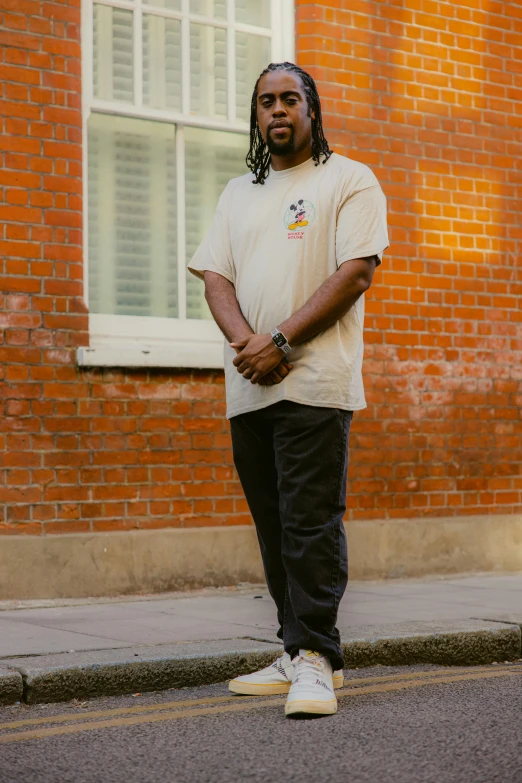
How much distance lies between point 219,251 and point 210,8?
152 inches

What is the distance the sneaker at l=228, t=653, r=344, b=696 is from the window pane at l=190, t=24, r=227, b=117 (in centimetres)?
436

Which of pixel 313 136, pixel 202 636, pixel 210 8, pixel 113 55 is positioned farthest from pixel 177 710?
pixel 210 8

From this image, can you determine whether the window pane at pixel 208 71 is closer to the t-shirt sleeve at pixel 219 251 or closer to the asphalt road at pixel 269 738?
the t-shirt sleeve at pixel 219 251

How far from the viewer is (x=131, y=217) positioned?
7.32 meters

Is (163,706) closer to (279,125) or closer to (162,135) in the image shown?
(279,125)

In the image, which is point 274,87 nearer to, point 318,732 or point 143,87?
point 318,732

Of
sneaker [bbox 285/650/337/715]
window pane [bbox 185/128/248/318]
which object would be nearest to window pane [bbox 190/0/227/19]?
window pane [bbox 185/128/248/318]

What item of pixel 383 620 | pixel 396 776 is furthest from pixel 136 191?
pixel 396 776

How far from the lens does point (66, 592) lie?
668 centimetres

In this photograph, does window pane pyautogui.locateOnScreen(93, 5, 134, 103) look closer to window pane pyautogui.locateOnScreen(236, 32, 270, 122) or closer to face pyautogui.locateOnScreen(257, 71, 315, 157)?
window pane pyautogui.locateOnScreen(236, 32, 270, 122)

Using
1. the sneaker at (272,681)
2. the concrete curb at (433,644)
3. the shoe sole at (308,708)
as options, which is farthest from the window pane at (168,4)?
the shoe sole at (308,708)

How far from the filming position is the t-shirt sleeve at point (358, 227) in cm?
403

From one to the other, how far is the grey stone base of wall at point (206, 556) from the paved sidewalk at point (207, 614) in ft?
0.32

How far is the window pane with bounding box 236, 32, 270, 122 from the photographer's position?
304 inches
